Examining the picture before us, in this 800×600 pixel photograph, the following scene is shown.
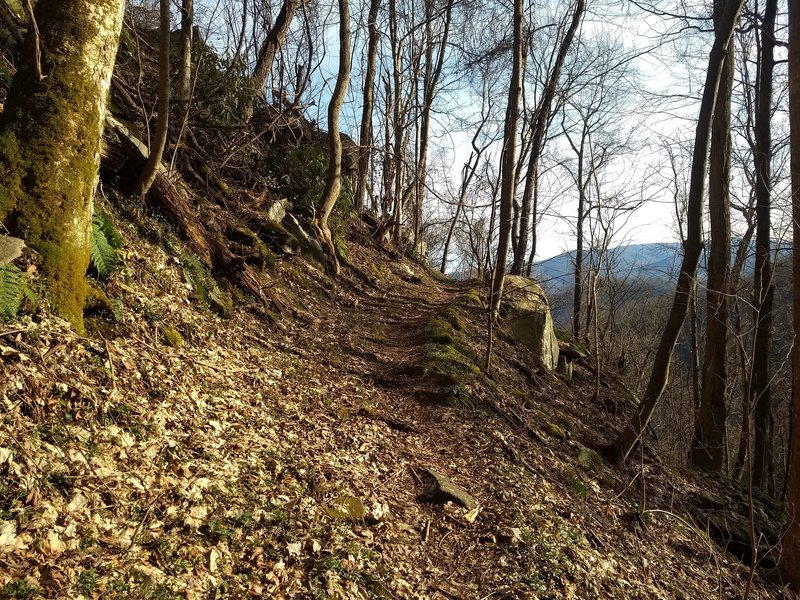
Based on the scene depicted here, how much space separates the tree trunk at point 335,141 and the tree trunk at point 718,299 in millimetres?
6674

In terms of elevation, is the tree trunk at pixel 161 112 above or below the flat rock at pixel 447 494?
above

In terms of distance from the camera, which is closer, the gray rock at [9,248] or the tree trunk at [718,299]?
the gray rock at [9,248]

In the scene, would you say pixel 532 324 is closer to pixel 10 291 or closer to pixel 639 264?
pixel 639 264

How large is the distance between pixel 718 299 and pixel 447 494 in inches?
276

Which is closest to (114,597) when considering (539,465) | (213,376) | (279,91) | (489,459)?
(213,376)

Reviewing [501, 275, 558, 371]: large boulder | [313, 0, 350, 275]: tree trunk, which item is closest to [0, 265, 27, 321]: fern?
[313, 0, 350, 275]: tree trunk

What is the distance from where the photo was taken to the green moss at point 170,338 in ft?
14.4

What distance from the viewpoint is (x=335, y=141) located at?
377 inches

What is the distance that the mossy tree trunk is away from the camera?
10.8 feet

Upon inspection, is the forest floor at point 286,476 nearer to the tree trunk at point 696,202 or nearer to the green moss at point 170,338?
the green moss at point 170,338

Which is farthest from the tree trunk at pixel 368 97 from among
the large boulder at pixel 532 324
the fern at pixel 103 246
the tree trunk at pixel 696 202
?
the fern at pixel 103 246

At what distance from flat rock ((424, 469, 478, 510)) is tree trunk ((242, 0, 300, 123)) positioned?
8417mm

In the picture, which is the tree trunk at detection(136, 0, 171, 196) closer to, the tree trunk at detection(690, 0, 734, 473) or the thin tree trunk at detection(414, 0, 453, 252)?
the tree trunk at detection(690, 0, 734, 473)

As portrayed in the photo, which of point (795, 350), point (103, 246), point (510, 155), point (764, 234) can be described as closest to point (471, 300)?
point (510, 155)
